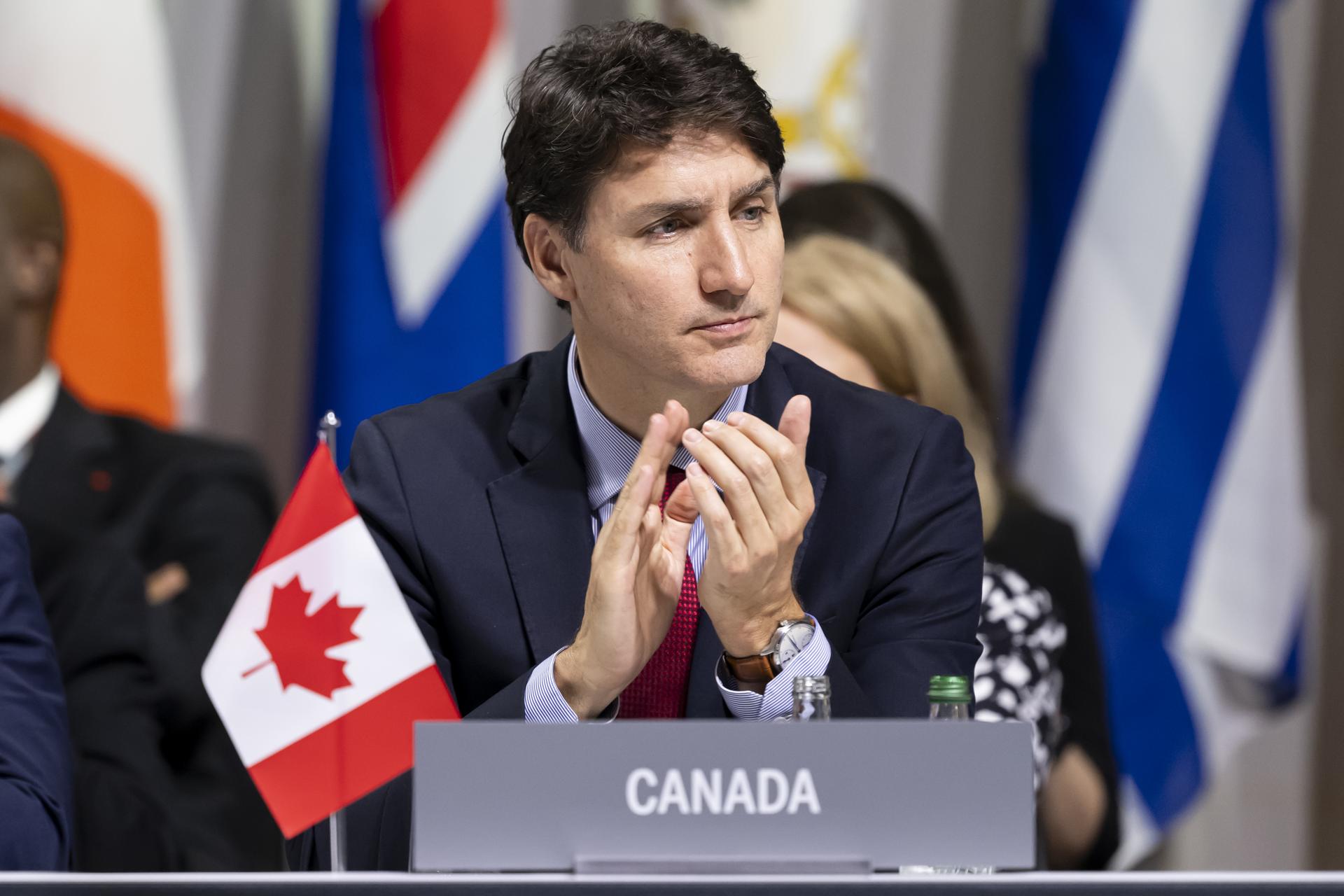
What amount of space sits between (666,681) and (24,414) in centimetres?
262

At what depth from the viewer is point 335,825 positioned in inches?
65.5

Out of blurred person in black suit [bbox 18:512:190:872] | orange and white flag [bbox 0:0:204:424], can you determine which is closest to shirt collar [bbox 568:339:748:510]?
blurred person in black suit [bbox 18:512:190:872]

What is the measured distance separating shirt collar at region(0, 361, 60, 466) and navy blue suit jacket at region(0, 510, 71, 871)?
1990mm

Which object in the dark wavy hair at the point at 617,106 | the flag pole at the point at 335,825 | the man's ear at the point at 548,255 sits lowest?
the flag pole at the point at 335,825

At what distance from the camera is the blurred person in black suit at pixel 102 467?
3.78 metres

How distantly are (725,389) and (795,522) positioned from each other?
29 centimetres

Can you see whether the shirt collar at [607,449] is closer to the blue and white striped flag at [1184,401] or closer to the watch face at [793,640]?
the watch face at [793,640]

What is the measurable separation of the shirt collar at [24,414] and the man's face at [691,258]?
8.26ft

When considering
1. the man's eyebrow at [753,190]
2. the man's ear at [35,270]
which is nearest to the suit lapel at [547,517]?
the man's eyebrow at [753,190]

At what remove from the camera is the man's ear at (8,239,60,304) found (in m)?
3.98

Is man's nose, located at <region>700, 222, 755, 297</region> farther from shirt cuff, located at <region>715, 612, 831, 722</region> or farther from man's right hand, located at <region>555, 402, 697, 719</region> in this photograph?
shirt cuff, located at <region>715, 612, 831, 722</region>

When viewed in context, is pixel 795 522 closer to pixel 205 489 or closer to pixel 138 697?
pixel 138 697

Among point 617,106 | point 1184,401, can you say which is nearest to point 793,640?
point 617,106

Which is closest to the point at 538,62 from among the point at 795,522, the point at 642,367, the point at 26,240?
the point at 642,367
